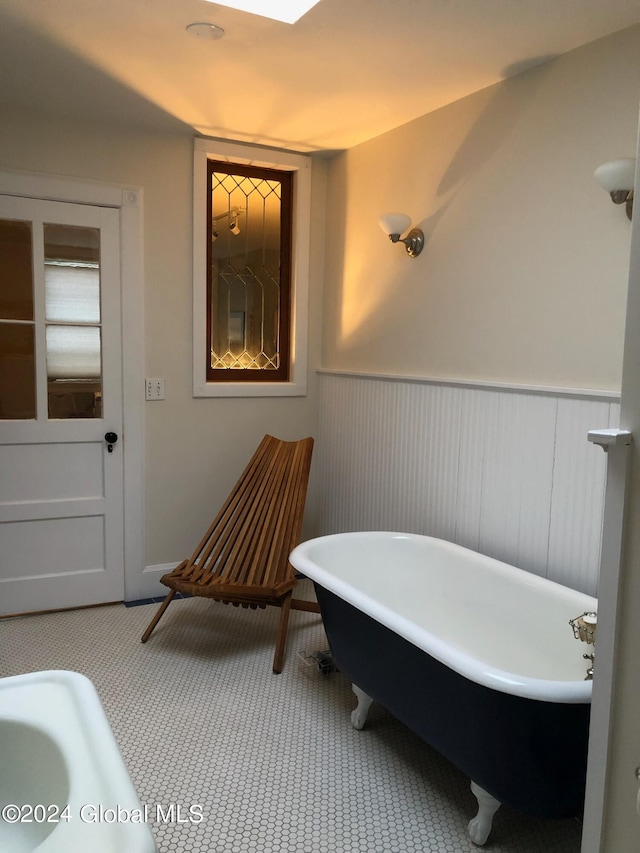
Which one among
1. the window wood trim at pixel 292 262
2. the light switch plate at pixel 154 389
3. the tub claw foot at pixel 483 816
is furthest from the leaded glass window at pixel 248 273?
the tub claw foot at pixel 483 816

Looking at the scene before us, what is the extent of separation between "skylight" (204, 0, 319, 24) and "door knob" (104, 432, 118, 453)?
200 centimetres

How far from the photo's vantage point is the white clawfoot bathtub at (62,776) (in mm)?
937

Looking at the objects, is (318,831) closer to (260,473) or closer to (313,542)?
(313,542)

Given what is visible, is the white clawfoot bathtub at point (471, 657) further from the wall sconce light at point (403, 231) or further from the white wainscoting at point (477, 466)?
the wall sconce light at point (403, 231)

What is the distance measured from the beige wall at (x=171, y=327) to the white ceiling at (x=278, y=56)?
14 cm

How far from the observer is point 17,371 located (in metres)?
3.11

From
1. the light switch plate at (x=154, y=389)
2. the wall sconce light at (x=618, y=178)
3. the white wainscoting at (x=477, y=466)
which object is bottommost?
the white wainscoting at (x=477, y=466)

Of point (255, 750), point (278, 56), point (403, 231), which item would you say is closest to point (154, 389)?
point (403, 231)

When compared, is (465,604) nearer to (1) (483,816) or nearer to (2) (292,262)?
(1) (483,816)

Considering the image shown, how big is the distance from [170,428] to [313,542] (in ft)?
4.11

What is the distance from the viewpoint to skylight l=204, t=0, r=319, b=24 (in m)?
2.01

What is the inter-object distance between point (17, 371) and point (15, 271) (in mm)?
468

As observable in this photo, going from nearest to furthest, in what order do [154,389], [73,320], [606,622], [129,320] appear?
[606,622]
[73,320]
[129,320]
[154,389]

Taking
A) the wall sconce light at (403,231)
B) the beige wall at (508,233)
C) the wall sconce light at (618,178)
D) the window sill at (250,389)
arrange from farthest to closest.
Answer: the window sill at (250,389)
the wall sconce light at (403,231)
the beige wall at (508,233)
the wall sconce light at (618,178)
